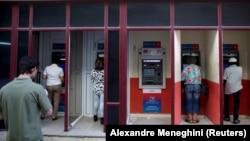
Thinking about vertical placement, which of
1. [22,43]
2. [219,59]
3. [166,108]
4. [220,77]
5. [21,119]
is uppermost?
[22,43]

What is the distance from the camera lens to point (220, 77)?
5328 millimetres

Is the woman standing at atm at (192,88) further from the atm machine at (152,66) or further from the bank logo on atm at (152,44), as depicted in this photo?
the bank logo on atm at (152,44)

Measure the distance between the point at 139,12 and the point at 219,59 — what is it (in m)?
1.89

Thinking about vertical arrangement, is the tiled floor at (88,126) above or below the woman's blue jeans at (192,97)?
below

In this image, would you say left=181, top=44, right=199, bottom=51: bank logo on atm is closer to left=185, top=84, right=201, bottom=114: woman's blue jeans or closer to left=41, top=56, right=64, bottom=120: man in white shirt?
left=185, top=84, right=201, bottom=114: woman's blue jeans

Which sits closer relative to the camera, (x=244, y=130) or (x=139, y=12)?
(x=244, y=130)

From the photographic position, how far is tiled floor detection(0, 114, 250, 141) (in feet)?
16.9

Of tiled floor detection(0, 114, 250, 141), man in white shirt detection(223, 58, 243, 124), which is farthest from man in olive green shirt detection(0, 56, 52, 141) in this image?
man in white shirt detection(223, 58, 243, 124)

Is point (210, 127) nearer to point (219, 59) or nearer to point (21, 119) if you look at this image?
point (21, 119)

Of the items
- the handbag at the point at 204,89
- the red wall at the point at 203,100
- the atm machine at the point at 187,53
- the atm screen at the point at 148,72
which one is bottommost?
the red wall at the point at 203,100

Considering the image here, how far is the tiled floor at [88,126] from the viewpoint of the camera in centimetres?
514

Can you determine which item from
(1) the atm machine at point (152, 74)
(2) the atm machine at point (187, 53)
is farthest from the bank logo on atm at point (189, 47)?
(1) the atm machine at point (152, 74)

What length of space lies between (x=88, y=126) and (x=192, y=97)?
248 cm

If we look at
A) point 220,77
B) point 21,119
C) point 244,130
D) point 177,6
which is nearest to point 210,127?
point 244,130
